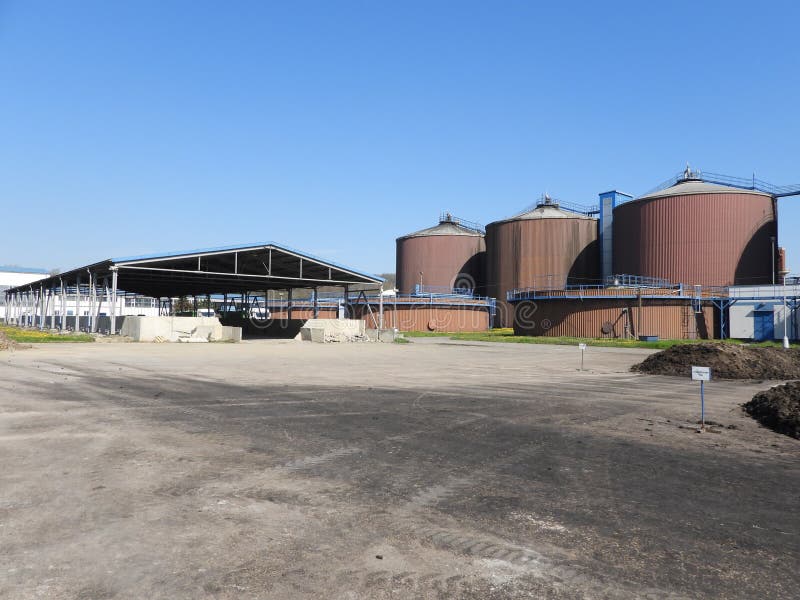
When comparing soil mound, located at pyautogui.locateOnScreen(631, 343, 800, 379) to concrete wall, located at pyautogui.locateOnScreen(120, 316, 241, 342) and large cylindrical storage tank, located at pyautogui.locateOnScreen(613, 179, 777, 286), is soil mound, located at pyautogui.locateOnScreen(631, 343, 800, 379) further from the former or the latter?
large cylindrical storage tank, located at pyautogui.locateOnScreen(613, 179, 777, 286)

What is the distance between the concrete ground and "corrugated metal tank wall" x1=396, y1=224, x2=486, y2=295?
213ft

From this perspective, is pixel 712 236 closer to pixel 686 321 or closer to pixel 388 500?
pixel 686 321

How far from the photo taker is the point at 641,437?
9.33m

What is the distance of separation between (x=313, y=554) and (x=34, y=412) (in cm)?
876

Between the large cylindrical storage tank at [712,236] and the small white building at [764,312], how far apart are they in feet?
19.1

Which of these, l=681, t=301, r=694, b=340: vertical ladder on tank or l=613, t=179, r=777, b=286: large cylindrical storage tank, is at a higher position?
l=613, t=179, r=777, b=286: large cylindrical storage tank

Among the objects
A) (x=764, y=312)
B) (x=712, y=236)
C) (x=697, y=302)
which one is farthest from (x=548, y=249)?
(x=764, y=312)

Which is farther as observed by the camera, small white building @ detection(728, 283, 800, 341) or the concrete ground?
small white building @ detection(728, 283, 800, 341)

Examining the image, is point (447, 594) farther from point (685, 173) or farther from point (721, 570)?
point (685, 173)

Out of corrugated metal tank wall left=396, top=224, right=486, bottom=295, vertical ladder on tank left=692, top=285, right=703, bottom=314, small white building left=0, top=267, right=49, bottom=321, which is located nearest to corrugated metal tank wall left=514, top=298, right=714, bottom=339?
vertical ladder on tank left=692, top=285, right=703, bottom=314

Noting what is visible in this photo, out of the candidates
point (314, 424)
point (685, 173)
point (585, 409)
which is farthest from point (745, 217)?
point (314, 424)

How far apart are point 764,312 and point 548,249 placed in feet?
79.8

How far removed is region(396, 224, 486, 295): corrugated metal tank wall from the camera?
77375mm

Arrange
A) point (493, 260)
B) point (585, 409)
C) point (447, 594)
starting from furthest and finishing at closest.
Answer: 1. point (493, 260)
2. point (585, 409)
3. point (447, 594)
